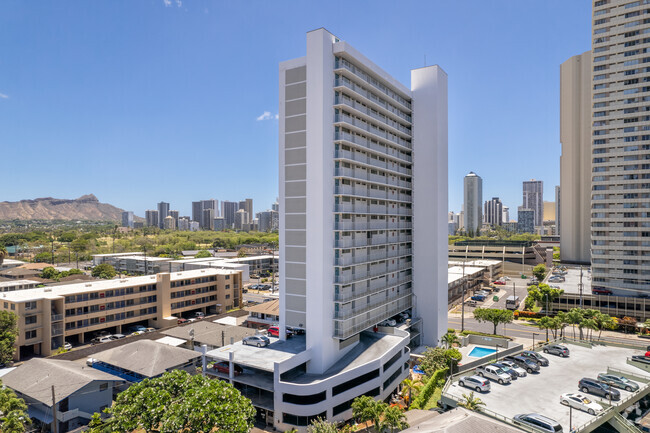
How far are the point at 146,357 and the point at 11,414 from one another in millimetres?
13564

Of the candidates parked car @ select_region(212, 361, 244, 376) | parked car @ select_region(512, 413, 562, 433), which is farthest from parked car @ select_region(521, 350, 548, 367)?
parked car @ select_region(212, 361, 244, 376)

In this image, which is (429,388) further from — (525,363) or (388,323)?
(388,323)

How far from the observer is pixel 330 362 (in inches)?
1519

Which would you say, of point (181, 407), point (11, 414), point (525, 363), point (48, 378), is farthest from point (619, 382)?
point (48, 378)

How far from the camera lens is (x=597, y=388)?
34.3 metres

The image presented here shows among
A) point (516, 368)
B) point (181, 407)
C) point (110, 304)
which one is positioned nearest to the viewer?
point (181, 407)

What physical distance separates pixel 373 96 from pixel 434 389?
3441cm

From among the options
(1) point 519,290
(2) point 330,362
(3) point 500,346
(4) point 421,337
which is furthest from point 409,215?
(1) point 519,290

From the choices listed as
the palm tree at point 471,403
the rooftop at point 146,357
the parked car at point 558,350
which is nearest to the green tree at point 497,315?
the parked car at point 558,350

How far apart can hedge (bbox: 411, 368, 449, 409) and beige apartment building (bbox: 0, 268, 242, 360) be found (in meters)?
46.7

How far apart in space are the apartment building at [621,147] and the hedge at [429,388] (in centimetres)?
5151

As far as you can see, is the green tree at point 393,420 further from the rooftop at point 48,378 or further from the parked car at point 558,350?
the parked car at point 558,350

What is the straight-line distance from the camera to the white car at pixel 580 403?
101 ft

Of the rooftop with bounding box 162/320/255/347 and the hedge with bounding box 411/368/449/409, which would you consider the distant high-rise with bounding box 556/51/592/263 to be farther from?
the rooftop with bounding box 162/320/255/347
